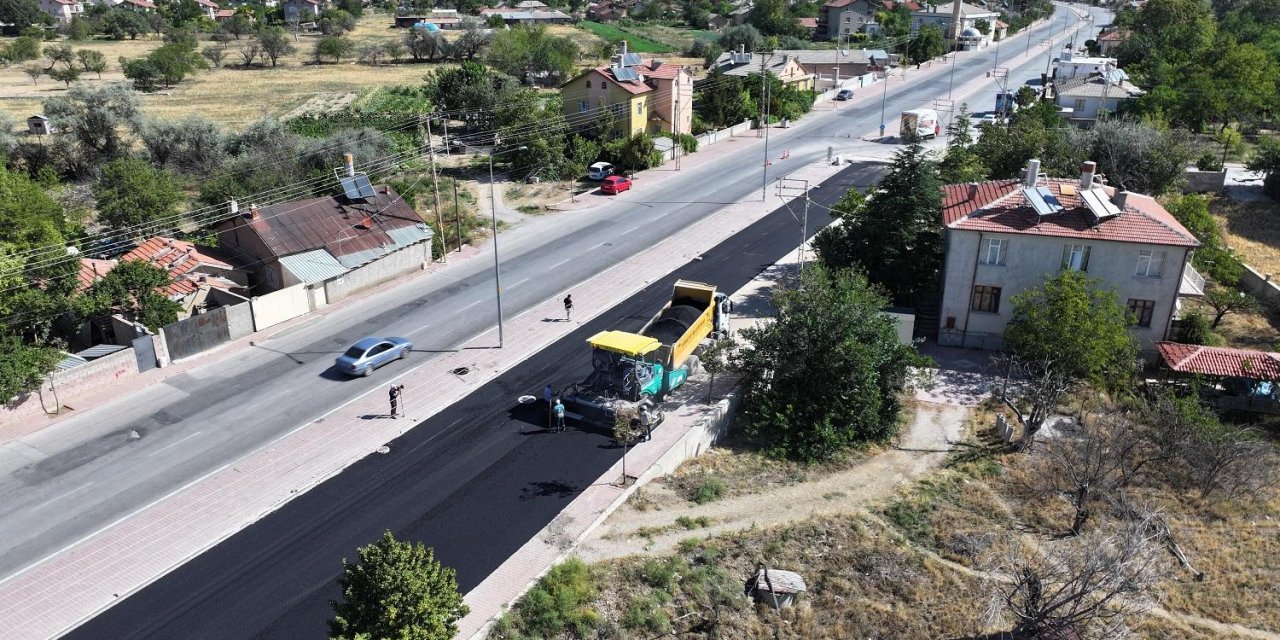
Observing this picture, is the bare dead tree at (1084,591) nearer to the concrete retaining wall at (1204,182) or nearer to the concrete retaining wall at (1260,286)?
the concrete retaining wall at (1260,286)

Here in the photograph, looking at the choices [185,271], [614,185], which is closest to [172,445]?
[185,271]

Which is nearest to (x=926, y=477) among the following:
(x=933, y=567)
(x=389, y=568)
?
(x=933, y=567)

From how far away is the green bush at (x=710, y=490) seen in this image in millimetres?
26703

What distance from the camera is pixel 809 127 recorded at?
3233 inches

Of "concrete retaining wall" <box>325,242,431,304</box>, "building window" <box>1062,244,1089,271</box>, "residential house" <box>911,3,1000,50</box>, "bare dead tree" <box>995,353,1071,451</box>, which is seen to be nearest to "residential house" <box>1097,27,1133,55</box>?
"residential house" <box>911,3,1000,50</box>

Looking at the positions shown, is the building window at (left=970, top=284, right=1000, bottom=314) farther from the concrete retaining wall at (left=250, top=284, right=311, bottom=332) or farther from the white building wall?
the concrete retaining wall at (left=250, top=284, right=311, bottom=332)

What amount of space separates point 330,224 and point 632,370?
20931mm

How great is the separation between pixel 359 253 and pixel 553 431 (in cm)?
1825

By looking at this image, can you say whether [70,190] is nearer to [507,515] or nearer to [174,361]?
[174,361]

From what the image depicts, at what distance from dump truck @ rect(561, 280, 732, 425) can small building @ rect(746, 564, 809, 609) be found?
9047 millimetres

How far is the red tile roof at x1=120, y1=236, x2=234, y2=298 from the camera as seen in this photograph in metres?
38.4

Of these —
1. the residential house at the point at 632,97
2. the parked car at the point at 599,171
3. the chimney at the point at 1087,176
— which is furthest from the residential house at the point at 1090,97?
the chimney at the point at 1087,176

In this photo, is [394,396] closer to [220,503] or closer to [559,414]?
[559,414]

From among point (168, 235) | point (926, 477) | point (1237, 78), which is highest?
point (1237, 78)
